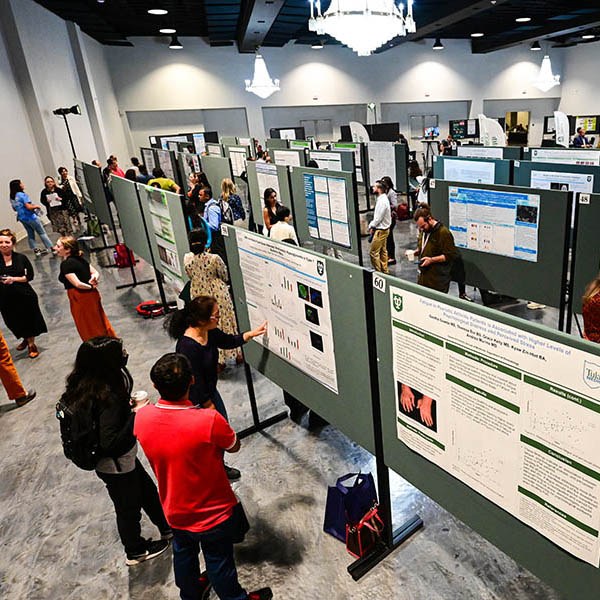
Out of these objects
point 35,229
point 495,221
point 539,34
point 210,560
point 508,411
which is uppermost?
point 539,34

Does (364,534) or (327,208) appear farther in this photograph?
(327,208)

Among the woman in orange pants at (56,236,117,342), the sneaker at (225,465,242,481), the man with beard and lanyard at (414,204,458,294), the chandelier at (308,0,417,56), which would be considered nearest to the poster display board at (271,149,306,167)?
the chandelier at (308,0,417,56)

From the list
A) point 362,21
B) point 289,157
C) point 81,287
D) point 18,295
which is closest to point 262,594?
point 81,287

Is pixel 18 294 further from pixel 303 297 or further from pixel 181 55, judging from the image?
pixel 181 55

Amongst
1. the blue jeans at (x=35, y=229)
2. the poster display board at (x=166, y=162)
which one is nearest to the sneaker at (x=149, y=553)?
the blue jeans at (x=35, y=229)

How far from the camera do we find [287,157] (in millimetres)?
8250

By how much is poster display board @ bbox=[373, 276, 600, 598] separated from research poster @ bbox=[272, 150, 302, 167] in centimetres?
658

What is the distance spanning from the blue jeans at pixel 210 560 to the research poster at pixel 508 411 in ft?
2.91

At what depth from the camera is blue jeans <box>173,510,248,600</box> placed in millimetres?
1859

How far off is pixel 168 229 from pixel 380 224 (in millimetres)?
2624

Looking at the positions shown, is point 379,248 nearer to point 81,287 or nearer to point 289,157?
point 289,157

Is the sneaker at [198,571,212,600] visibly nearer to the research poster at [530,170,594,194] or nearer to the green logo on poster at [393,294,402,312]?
the green logo on poster at [393,294,402,312]

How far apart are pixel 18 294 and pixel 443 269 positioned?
13.0 feet

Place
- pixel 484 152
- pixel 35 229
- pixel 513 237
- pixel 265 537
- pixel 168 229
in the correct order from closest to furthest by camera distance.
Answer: pixel 265 537
pixel 513 237
pixel 168 229
pixel 484 152
pixel 35 229
